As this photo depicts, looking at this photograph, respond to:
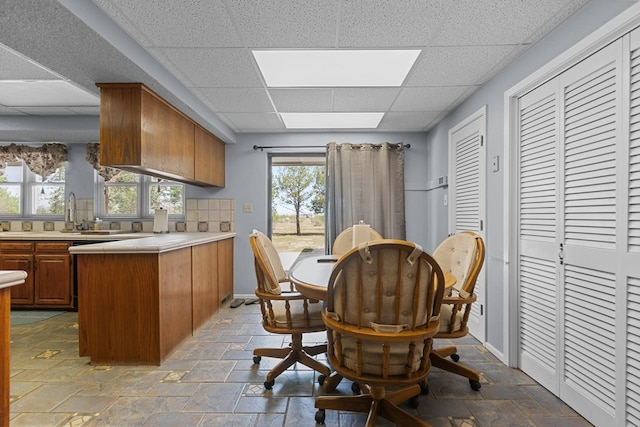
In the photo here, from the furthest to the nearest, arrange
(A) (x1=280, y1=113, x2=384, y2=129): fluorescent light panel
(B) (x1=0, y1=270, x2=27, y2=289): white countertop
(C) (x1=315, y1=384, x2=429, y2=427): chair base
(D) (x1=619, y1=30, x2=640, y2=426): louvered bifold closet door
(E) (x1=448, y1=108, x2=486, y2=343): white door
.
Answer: (A) (x1=280, y1=113, x2=384, y2=129): fluorescent light panel < (E) (x1=448, y1=108, x2=486, y2=343): white door < (C) (x1=315, y1=384, x2=429, y2=427): chair base < (D) (x1=619, y1=30, x2=640, y2=426): louvered bifold closet door < (B) (x1=0, y1=270, x2=27, y2=289): white countertop

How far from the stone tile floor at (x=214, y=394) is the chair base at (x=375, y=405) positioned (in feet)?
0.38

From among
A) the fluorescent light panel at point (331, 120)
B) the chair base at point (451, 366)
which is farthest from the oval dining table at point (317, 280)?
the fluorescent light panel at point (331, 120)

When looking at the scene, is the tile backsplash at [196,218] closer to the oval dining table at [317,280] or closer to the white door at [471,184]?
the oval dining table at [317,280]

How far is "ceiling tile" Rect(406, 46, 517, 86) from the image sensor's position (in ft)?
7.07

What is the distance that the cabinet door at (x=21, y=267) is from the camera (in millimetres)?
3617

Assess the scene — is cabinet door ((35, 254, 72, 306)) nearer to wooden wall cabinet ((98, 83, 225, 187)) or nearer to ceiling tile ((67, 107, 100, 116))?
ceiling tile ((67, 107, 100, 116))

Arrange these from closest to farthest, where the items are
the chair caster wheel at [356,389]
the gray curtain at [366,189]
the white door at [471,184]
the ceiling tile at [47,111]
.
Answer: the chair caster wheel at [356,389] < the white door at [471,184] < the ceiling tile at [47,111] < the gray curtain at [366,189]

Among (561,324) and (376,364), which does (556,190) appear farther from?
(376,364)

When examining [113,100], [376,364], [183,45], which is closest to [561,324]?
[376,364]

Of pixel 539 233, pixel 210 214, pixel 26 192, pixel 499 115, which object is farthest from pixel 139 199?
pixel 539 233

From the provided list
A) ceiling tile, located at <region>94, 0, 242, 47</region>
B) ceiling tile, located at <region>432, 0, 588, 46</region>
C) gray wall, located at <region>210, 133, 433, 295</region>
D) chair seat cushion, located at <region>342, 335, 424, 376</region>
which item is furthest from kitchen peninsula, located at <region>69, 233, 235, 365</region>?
ceiling tile, located at <region>432, 0, 588, 46</region>

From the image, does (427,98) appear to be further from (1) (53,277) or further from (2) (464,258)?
(1) (53,277)

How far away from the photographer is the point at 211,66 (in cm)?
237

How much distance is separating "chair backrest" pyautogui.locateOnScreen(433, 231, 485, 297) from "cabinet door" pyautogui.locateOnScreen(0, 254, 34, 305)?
435cm
